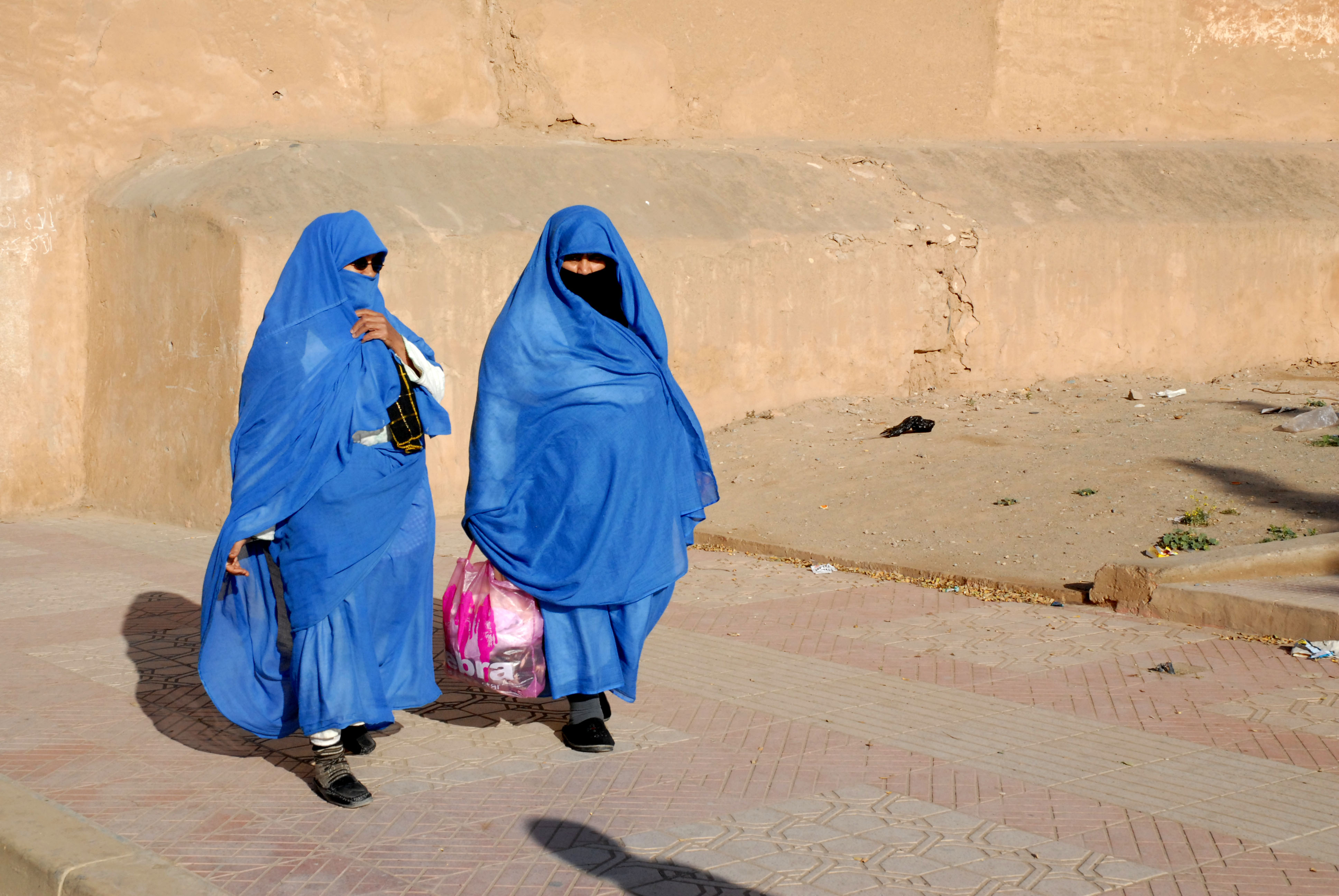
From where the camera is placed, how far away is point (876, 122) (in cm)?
1377

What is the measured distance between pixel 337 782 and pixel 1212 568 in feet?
15.4

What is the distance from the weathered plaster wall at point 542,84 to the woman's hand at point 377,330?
488cm

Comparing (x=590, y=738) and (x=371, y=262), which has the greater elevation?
(x=371, y=262)

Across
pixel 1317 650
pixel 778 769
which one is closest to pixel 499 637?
pixel 778 769

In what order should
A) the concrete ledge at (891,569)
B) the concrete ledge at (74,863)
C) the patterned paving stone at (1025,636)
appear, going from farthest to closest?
the concrete ledge at (891,569)
the patterned paving stone at (1025,636)
the concrete ledge at (74,863)

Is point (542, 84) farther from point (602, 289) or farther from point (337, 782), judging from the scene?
point (337, 782)

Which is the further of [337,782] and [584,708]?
[584,708]

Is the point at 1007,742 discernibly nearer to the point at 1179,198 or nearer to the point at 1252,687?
the point at 1252,687

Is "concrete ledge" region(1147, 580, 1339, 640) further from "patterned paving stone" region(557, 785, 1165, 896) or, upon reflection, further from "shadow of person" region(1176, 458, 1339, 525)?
"patterned paving stone" region(557, 785, 1165, 896)

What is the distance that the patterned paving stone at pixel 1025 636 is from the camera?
20.5 feet

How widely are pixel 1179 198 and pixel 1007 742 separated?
10.6 meters

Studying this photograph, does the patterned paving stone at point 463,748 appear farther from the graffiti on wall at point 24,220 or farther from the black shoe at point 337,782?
the graffiti on wall at point 24,220

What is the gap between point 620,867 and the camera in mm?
3766

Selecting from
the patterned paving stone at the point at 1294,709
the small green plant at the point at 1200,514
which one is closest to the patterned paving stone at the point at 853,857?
the patterned paving stone at the point at 1294,709
